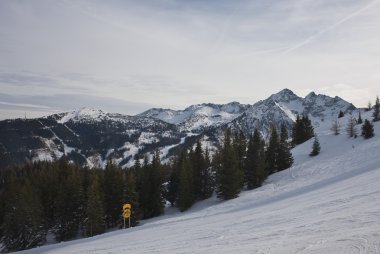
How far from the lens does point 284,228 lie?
17469 mm

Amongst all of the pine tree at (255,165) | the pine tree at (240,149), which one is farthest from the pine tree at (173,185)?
the pine tree at (255,165)

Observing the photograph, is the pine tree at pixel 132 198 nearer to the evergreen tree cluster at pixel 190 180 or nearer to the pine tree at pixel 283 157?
the evergreen tree cluster at pixel 190 180

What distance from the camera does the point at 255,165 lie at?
58.3 metres

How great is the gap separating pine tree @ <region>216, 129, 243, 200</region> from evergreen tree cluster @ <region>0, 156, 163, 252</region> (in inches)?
401

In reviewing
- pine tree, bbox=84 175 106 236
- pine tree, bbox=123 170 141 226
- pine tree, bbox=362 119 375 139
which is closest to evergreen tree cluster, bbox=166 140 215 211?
pine tree, bbox=123 170 141 226

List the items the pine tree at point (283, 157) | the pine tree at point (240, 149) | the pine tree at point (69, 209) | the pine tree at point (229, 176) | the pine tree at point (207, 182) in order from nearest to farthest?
1. the pine tree at point (229, 176)
2. the pine tree at point (69, 209)
3. the pine tree at point (207, 182)
4. the pine tree at point (240, 149)
5. the pine tree at point (283, 157)

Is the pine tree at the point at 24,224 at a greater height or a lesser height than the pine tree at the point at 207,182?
lesser

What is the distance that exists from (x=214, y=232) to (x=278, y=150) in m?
46.4

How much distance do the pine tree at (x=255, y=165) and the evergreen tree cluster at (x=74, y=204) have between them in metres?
13.5

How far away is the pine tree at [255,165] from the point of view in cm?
5750

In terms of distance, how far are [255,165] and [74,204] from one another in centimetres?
2678

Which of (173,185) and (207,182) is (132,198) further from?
(207,182)

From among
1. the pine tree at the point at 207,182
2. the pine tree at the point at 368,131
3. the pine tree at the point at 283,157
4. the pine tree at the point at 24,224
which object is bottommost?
the pine tree at the point at 24,224

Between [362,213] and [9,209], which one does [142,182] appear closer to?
[9,209]
